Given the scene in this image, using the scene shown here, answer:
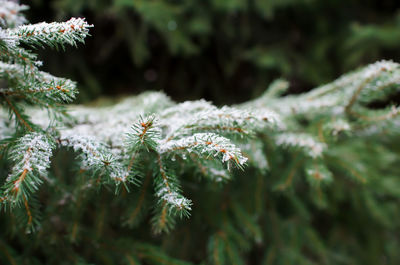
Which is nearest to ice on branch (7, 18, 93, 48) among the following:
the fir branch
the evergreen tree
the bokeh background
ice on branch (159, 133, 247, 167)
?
the evergreen tree

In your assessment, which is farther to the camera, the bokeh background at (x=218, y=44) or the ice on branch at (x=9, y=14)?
the bokeh background at (x=218, y=44)

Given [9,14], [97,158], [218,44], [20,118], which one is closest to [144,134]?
[97,158]

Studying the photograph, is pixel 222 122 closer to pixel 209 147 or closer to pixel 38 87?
pixel 209 147

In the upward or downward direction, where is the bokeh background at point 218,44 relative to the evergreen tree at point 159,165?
upward

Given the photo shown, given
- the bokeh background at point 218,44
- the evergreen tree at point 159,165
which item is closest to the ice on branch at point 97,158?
the evergreen tree at point 159,165

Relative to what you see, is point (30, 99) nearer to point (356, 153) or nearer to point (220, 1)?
point (356, 153)

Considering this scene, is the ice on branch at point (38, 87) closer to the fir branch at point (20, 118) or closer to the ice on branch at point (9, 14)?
the fir branch at point (20, 118)

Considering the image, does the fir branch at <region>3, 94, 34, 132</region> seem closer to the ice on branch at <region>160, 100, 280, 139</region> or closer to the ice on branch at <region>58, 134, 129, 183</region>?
the ice on branch at <region>58, 134, 129, 183</region>

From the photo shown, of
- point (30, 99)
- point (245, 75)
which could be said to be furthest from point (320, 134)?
point (245, 75)
